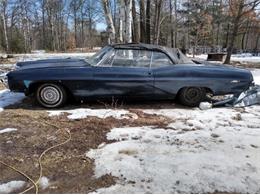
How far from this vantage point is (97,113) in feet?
18.6

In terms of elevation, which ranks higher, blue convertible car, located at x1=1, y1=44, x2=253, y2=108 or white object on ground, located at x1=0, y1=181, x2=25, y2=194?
blue convertible car, located at x1=1, y1=44, x2=253, y2=108

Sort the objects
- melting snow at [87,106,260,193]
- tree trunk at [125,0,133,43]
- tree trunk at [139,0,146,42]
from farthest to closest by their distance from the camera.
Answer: tree trunk at [139,0,146,42] < tree trunk at [125,0,133,43] < melting snow at [87,106,260,193]

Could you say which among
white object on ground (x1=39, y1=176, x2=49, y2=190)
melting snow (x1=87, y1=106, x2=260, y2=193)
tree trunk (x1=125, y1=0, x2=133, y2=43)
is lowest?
white object on ground (x1=39, y1=176, x2=49, y2=190)

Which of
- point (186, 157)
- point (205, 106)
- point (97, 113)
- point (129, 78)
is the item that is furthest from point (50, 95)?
point (186, 157)

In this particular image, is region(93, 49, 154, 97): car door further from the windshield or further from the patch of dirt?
the patch of dirt

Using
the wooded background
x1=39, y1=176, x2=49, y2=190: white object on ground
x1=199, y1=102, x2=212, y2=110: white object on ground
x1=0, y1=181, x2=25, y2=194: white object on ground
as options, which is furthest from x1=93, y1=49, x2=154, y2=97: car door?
the wooded background

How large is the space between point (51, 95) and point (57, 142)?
6.25ft

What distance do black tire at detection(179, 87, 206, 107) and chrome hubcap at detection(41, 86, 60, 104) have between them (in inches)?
94.0

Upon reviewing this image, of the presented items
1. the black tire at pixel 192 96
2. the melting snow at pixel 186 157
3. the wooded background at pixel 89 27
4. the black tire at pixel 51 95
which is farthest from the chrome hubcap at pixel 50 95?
the wooded background at pixel 89 27

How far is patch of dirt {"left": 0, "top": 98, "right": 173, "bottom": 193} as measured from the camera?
3268 millimetres

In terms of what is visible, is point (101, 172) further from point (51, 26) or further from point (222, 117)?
point (51, 26)

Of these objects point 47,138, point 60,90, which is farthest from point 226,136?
point 60,90

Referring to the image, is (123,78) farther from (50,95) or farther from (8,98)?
(8,98)

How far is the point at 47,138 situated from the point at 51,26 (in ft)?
167
